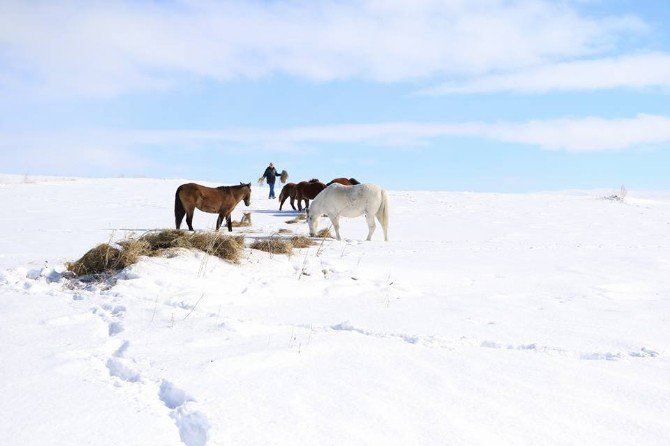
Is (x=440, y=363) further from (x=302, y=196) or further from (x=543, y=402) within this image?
(x=302, y=196)

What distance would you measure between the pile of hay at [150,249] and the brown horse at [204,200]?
366 cm

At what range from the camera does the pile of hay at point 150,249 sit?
6254 mm

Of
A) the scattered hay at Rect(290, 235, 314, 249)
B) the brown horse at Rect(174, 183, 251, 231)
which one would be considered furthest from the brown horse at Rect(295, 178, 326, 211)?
the scattered hay at Rect(290, 235, 314, 249)

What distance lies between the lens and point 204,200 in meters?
11.7

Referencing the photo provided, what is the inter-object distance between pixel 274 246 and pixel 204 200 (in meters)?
3.99

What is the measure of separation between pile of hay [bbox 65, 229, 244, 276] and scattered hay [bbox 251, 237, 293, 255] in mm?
304

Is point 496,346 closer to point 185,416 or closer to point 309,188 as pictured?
point 185,416

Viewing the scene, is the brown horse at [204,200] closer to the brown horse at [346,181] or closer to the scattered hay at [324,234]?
the scattered hay at [324,234]

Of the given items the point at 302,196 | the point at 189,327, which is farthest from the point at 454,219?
the point at 189,327

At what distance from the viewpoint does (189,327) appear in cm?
466

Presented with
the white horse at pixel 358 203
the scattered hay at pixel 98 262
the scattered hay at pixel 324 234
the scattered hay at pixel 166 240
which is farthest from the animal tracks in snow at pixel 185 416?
the white horse at pixel 358 203

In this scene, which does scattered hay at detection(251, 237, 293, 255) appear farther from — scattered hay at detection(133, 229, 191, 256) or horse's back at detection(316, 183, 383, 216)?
horse's back at detection(316, 183, 383, 216)

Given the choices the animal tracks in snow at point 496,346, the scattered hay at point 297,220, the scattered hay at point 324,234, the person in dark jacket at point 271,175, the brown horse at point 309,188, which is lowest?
the animal tracks in snow at point 496,346

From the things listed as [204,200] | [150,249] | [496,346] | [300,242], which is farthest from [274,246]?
[496,346]
